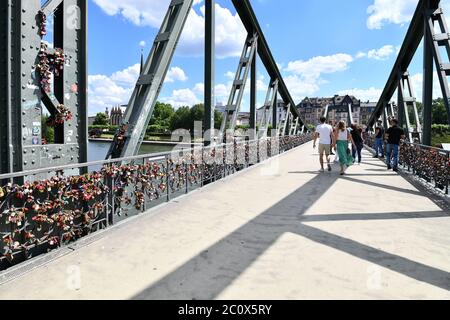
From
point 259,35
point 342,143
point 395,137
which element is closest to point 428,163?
point 395,137

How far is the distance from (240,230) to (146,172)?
1.54 m

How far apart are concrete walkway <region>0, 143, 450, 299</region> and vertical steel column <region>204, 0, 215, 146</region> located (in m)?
2.87

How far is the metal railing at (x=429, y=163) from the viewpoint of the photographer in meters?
6.15

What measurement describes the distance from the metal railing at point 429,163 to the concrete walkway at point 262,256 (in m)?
1.24

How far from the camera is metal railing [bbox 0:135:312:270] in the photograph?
8.63 feet

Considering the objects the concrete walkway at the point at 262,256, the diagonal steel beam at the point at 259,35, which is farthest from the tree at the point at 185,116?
the concrete walkway at the point at 262,256

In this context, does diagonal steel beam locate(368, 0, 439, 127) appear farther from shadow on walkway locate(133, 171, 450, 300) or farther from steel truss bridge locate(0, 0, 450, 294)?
shadow on walkway locate(133, 171, 450, 300)

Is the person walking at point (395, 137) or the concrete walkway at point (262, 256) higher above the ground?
the person walking at point (395, 137)

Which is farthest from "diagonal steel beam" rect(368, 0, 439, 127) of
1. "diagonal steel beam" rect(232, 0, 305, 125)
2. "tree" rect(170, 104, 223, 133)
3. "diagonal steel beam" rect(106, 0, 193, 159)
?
"tree" rect(170, 104, 223, 133)

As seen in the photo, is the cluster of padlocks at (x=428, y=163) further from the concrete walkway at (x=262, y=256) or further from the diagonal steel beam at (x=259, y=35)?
the diagonal steel beam at (x=259, y=35)

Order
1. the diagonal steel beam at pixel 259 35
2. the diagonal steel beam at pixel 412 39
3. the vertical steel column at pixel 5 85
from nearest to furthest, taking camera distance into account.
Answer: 1. the vertical steel column at pixel 5 85
2. the diagonal steel beam at pixel 412 39
3. the diagonal steel beam at pixel 259 35

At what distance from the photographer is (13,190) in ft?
8.44
